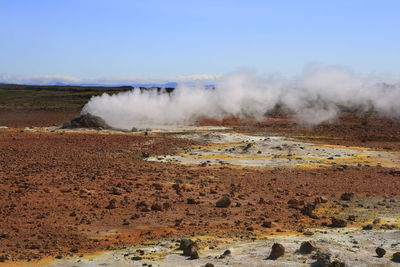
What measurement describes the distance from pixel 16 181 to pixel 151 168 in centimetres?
744

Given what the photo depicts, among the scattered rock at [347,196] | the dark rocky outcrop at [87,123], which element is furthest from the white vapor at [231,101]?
the scattered rock at [347,196]

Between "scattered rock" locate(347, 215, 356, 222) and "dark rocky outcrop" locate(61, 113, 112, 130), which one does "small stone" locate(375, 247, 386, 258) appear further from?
"dark rocky outcrop" locate(61, 113, 112, 130)

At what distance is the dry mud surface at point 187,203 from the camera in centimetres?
1320

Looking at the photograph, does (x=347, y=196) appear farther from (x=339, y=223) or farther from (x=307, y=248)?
(x=307, y=248)

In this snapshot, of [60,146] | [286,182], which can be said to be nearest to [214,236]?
[286,182]

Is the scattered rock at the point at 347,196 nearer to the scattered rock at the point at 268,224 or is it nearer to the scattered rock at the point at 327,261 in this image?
the scattered rock at the point at 268,224

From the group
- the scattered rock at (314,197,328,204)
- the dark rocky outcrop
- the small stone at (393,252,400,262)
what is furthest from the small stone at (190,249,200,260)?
the dark rocky outcrop

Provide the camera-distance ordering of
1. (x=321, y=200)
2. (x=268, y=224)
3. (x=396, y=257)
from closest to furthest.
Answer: (x=396, y=257), (x=268, y=224), (x=321, y=200)

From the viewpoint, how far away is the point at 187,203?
1920 centimetres

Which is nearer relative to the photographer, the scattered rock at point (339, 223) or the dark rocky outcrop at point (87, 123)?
the scattered rock at point (339, 223)

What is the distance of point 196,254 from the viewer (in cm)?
1249

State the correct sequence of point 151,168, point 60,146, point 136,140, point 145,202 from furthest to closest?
point 136,140 → point 60,146 → point 151,168 → point 145,202

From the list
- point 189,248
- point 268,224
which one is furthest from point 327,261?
point 268,224

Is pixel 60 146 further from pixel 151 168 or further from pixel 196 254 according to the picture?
pixel 196 254
